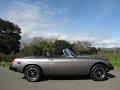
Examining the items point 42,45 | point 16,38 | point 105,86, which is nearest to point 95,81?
point 105,86

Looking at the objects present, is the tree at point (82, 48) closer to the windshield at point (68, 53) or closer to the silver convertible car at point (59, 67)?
the windshield at point (68, 53)

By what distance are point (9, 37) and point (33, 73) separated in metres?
57.2

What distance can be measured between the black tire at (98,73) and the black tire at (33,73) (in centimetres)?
218

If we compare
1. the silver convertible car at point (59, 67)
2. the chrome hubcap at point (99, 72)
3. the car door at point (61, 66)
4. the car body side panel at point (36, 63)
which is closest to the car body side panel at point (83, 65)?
the silver convertible car at point (59, 67)

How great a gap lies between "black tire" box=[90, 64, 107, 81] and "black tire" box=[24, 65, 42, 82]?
7.15ft

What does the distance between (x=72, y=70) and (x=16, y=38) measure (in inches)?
2379

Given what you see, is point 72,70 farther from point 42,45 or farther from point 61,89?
point 42,45

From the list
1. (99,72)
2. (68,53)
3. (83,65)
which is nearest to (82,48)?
(68,53)

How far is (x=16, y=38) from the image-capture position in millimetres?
68500

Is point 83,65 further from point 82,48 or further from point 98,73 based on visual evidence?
point 82,48

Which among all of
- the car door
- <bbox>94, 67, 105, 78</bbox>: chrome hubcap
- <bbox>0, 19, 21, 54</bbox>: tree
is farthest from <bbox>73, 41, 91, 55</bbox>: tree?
the car door

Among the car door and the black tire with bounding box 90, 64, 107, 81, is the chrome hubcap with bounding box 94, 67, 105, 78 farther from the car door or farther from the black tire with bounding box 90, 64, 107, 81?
the car door

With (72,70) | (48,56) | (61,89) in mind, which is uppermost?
(48,56)

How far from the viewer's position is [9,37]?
Result: 214 feet
